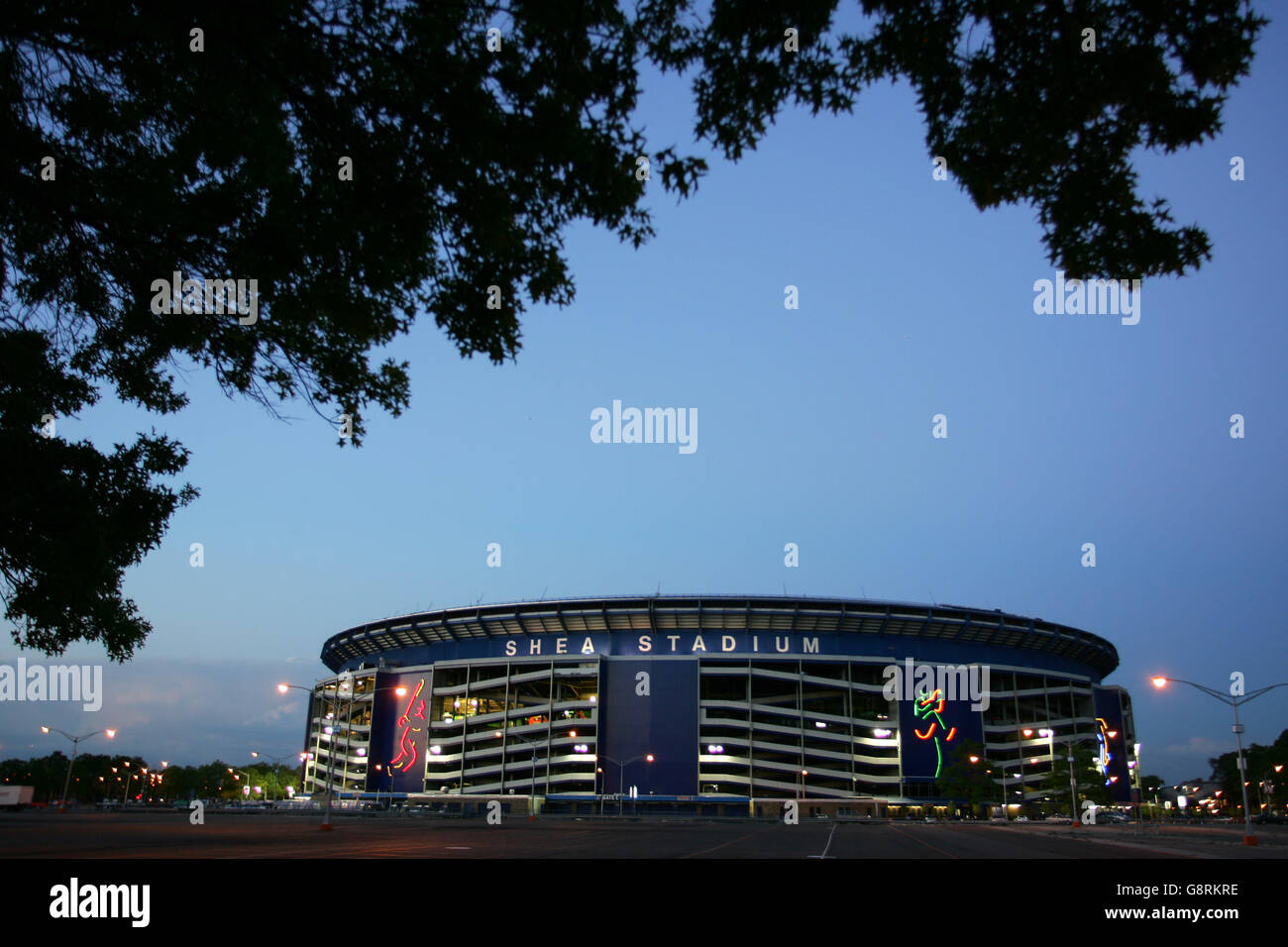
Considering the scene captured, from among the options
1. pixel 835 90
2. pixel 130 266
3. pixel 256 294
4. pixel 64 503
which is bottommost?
pixel 64 503

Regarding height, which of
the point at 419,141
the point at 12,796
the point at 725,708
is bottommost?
the point at 12,796

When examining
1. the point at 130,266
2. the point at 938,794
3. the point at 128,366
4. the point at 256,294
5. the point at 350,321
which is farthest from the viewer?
the point at 938,794

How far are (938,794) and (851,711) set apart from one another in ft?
45.4

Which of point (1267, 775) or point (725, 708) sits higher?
point (725, 708)

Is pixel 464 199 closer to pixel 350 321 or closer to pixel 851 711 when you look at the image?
pixel 350 321

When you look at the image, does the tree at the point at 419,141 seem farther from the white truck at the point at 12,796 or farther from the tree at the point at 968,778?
the tree at the point at 968,778

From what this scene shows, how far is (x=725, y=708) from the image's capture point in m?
102

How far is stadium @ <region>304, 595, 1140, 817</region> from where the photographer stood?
98562mm

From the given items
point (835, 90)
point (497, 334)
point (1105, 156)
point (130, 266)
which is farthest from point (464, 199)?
point (1105, 156)

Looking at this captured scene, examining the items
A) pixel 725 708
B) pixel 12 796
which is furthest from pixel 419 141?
pixel 725 708

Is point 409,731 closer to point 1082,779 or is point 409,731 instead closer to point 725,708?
point 725,708

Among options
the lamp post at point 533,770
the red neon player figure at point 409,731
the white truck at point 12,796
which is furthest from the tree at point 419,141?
the red neon player figure at point 409,731

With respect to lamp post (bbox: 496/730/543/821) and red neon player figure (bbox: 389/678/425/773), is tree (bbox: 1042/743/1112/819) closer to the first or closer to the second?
lamp post (bbox: 496/730/543/821)
